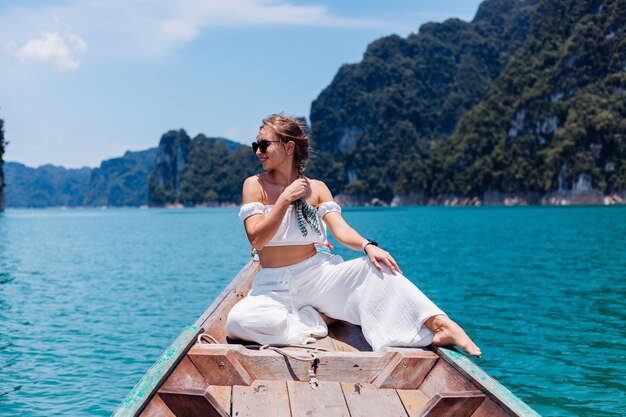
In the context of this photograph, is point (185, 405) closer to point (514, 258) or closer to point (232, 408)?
point (232, 408)

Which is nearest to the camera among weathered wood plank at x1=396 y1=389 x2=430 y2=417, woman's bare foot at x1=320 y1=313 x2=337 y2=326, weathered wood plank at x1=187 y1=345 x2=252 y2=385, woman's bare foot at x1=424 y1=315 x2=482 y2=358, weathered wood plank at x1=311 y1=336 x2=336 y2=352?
weathered wood plank at x1=396 y1=389 x2=430 y2=417

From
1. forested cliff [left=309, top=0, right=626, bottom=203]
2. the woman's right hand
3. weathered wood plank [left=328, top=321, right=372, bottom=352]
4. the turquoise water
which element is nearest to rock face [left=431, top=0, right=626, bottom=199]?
forested cliff [left=309, top=0, right=626, bottom=203]

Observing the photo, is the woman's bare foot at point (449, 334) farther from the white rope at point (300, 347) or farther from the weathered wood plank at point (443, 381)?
the white rope at point (300, 347)

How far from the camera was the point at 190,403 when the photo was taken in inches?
114

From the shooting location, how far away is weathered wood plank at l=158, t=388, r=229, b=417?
2816 millimetres

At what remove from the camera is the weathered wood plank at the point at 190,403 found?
9.24ft

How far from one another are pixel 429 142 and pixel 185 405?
16572cm

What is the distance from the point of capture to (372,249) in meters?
4.02

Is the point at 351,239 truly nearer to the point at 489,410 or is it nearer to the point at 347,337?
the point at 347,337

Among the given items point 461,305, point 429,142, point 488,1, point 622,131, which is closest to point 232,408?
point 461,305

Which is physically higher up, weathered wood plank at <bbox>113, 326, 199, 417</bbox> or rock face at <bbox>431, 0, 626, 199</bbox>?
rock face at <bbox>431, 0, 626, 199</bbox>

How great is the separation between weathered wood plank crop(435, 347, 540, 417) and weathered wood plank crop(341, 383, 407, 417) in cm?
37

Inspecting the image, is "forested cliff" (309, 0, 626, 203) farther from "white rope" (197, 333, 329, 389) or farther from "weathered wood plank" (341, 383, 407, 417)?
"weathered wood plank" (341, 383, 407, 417)

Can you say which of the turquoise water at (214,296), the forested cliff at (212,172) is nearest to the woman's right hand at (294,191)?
the turquoise water at (214,296)
